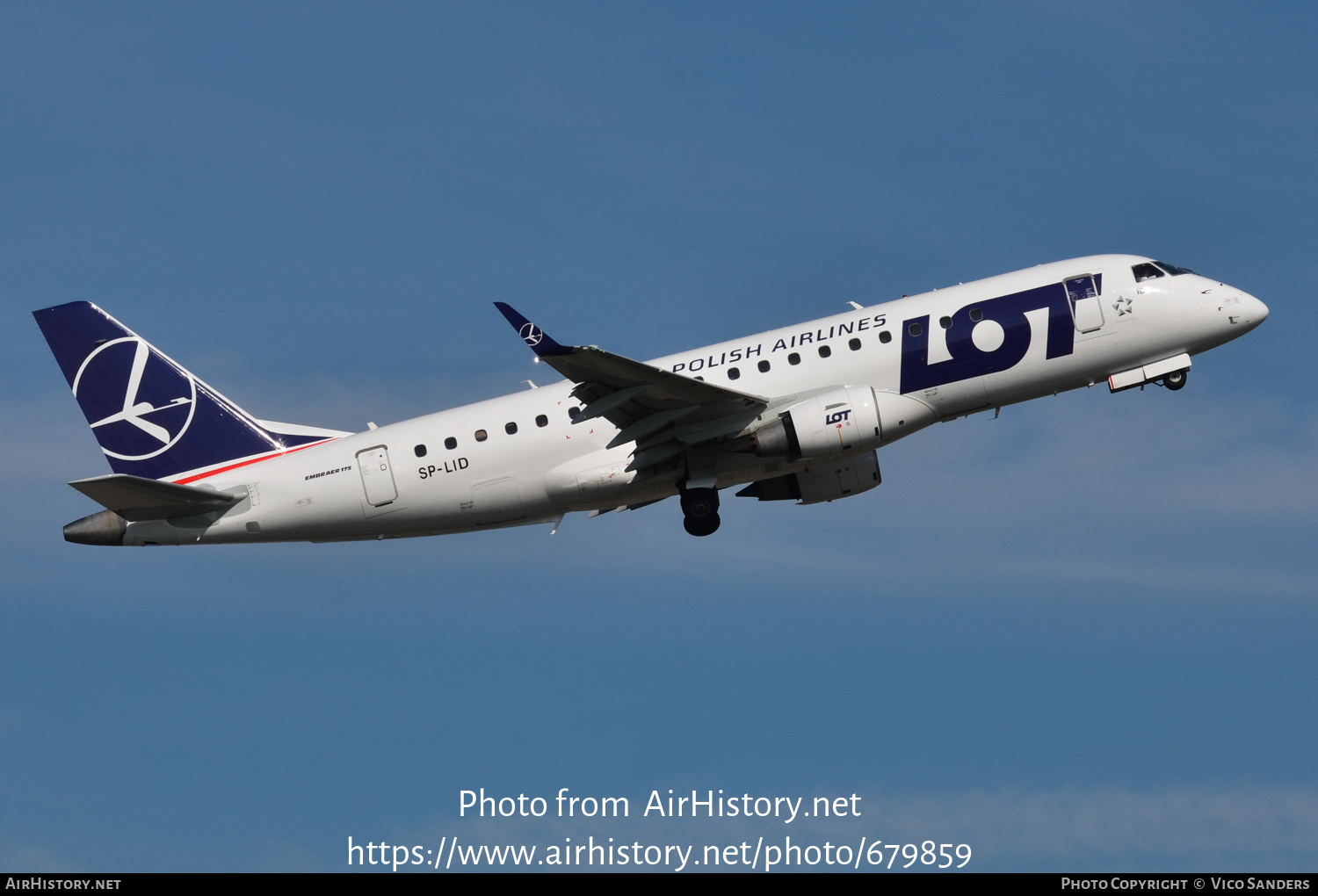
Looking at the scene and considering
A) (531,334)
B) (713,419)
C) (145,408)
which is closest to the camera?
(531,334)

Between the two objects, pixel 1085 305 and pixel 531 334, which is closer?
pixel 531 334

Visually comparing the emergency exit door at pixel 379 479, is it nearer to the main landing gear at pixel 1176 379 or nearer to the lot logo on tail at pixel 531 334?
the lot logo on tail at pixel 531 334

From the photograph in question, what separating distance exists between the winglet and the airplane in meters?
2.70

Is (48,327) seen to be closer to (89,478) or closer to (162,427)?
(162,427)

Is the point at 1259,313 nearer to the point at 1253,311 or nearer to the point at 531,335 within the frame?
the point at 1253,311

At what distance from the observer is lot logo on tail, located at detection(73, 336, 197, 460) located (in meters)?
42.7

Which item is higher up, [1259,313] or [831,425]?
[1259,313]

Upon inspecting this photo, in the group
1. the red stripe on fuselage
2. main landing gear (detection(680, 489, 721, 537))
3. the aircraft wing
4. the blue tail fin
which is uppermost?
the blue tail fin

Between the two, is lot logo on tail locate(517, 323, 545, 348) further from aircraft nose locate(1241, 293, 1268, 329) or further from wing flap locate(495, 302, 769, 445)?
aircraft nose locate(1241, 293, 1268, 329)

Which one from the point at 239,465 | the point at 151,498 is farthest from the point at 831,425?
the point at 151,498

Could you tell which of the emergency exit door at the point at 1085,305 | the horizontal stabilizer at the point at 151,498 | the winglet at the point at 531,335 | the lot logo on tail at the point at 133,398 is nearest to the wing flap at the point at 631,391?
the winglet at the point at 531,335

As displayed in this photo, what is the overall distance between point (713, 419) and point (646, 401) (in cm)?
212

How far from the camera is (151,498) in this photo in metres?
39.6

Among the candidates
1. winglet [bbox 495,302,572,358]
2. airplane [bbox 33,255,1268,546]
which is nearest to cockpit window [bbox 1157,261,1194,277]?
airplane [bbox 33,255,1268,546]
